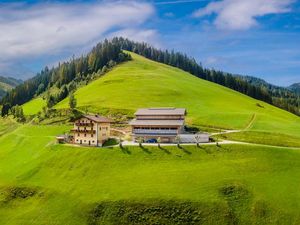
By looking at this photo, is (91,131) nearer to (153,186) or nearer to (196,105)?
(153,186)

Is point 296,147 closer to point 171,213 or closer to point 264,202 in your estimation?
point 264,202

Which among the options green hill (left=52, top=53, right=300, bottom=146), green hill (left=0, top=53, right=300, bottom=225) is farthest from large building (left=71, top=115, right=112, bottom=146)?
green hill (left=52, top=53, right=300, bottom=146)

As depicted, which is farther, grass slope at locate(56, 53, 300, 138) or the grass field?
grass slope at locate(56, 53, 300, 138)

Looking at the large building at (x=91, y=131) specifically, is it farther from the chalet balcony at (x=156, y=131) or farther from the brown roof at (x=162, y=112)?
the brown roof at (x=162, y=112)

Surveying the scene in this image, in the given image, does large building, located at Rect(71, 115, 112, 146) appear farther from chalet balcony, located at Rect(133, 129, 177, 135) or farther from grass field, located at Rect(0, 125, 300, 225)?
chalet balcony, located at Rect(133, 129, 177, 135)

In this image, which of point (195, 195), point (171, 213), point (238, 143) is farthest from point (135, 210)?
point (238, 143)

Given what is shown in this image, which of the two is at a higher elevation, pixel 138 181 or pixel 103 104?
pixel 103 104
